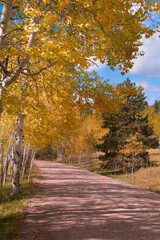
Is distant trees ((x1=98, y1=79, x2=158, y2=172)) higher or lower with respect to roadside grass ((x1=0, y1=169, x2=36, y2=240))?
higher

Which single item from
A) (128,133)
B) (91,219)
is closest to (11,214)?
(91,219)

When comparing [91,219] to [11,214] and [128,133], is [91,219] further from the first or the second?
[128,133]

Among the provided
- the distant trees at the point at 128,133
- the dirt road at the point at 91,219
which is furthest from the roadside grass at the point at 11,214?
the distant trees at the point at 128,133

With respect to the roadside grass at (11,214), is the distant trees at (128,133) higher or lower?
higher

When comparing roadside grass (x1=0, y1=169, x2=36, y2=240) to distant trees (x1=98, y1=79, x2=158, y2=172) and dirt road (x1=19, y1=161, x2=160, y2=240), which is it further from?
distant trees (x1=98, y1=79, x2=158, y2=172)

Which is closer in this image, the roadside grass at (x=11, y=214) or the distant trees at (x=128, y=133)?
the roadside grass at (x=11, y=214)

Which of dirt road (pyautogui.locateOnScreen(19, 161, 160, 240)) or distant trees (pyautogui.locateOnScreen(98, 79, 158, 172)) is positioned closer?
dirt road (pyautogui.locateOnScreen(19, 161, 160, 240))

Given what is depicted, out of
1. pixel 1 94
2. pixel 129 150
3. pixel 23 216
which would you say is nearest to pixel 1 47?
pixel 1 94

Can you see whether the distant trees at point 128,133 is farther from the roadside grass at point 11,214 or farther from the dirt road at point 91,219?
the roadside grass at point 11,214

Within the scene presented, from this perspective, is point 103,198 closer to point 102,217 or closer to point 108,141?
point 102,217

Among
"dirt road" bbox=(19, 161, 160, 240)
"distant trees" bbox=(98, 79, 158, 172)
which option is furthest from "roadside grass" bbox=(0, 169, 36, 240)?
"distant trees" bbox=(98, 79, 158, 172)

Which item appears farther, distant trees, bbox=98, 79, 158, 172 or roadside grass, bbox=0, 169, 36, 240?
distant trees, bbox=98, 79, 158, 172

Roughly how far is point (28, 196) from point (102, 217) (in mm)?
3766

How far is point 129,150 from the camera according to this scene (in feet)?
53.0
